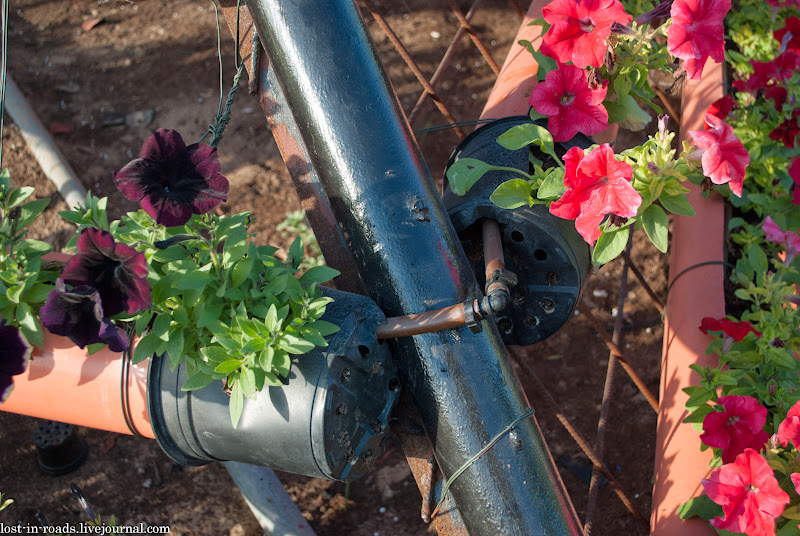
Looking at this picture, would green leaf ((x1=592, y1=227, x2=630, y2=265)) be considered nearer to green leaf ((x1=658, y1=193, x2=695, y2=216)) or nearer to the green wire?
green leaf ((x1=658, y1=193, x2=695, y2=216))

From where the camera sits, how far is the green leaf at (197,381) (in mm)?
1238

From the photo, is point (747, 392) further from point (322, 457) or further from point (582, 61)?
point (322, 457)

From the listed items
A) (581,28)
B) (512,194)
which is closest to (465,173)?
(512,194)

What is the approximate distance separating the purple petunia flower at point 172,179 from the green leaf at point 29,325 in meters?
0.38

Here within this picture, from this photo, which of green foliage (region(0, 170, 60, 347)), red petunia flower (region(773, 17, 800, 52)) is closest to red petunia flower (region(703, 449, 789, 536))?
green foliage (region(0, 170, 60, 347))

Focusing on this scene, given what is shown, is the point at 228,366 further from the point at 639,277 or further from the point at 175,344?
the point at 639,277

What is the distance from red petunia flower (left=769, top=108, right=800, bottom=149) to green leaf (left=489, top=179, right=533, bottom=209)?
147 centimetres

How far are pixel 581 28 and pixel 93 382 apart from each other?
145 centimetres

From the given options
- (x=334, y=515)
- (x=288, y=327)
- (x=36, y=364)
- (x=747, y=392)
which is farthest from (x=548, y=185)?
(x=334, y=515)

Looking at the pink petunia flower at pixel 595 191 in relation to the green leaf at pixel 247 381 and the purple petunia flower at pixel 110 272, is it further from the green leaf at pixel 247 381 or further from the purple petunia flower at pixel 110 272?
the purple petunia flower at pixel 110 272

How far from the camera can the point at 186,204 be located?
1.20 meters

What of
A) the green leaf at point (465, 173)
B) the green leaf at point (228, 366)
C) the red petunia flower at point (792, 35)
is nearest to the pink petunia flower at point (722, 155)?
the green leaf at point (465, 173)

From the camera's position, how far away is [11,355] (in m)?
1.23

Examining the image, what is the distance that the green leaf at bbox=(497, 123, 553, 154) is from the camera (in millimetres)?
1532
